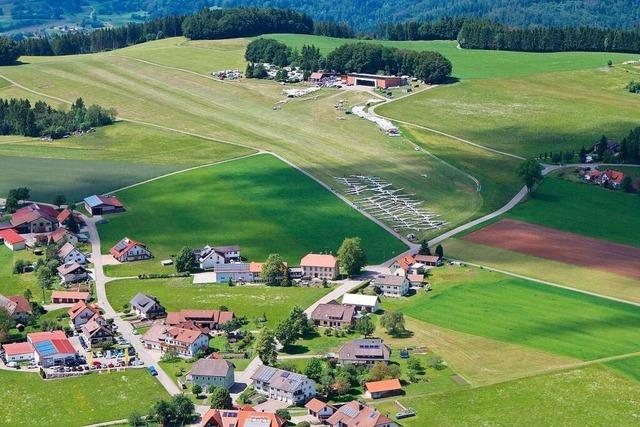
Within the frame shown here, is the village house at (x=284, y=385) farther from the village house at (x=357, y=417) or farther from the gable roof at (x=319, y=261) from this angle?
the gable roof at (x=319, y=261)

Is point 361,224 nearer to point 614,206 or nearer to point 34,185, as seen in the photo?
point 614,206

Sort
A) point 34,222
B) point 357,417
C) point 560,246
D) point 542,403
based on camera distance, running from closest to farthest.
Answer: point 357,417, point 542,403, point 560,246, point 34,222

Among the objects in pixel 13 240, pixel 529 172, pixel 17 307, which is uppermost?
pixel 529 172

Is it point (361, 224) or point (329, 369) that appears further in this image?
point (361, 224)

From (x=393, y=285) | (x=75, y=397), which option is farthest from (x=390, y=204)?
(x=75, y=397)

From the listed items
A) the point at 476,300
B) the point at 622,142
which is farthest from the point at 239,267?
the point at 622,142

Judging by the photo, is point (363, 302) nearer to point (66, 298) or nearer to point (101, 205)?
point (66, 298)

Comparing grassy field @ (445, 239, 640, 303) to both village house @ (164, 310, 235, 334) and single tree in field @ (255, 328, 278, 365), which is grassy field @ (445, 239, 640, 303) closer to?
village house @ (164, 310, 235, 334)
